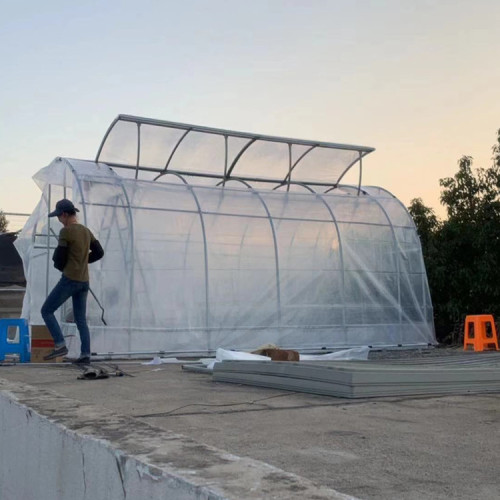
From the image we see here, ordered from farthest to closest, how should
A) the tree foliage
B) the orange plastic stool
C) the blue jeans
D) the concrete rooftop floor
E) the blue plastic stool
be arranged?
the tree foliage, the orange plastic stool, the blue plastic stool, the blue jeans, the concrete rooftop floor

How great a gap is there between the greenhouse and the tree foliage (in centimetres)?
150

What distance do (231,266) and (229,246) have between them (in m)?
0.37

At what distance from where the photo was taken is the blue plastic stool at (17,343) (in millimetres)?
9086

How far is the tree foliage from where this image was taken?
583 inches

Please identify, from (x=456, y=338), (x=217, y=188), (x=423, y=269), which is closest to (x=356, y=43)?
(x=217, y=188)

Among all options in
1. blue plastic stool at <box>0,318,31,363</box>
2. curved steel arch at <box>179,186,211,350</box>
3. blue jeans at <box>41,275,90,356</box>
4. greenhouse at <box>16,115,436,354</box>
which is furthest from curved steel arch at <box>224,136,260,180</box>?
blue jeans at <box>41,275,90,356</box>

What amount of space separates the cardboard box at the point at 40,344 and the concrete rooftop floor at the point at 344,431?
316 cm

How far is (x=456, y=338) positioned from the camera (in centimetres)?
1488

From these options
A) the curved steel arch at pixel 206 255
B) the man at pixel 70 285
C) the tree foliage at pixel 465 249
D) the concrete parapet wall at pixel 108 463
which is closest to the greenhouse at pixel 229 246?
the curved steel arch at pixel 206 255

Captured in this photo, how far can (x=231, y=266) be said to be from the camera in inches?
479

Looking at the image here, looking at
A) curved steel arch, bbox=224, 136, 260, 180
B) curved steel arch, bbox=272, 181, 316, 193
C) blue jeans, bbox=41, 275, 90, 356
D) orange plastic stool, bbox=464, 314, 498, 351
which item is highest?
curved steel arch, bbox=224, 136, 260, 180

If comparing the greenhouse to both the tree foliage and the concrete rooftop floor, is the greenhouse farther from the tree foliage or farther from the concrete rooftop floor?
the concrete rooftop floor

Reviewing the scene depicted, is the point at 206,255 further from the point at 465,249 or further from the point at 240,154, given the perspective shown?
the point at 465,249

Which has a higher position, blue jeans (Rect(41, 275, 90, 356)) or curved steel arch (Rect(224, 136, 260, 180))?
curved steel arch (Rect(224, 136, 260, 180))
